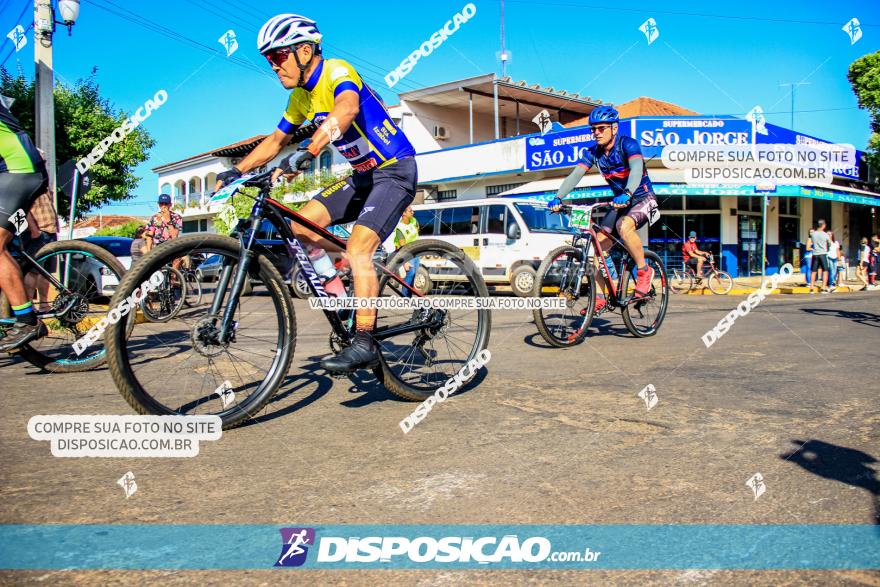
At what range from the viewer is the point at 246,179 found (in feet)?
10.4

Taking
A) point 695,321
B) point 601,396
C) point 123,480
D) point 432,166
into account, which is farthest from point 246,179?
point 432,166

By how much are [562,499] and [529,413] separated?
4.02 ft

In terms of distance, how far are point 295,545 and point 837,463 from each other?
85.8 inches

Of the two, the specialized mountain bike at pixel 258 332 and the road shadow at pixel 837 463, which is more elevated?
the specialized mountain bike at pixel 258 332

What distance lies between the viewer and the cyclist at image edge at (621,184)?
612 centimetres

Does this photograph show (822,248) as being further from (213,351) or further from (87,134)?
(87,134)

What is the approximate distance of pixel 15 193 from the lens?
4305 mm

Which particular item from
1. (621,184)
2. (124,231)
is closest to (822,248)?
(621,184)

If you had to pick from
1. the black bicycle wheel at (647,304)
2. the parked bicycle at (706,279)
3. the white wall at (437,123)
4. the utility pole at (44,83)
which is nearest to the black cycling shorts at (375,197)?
the black bicycle wheel at (647,304)

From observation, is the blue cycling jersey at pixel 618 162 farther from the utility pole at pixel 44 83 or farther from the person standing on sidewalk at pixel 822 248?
the person standing on sidewalk at pixel 822 248

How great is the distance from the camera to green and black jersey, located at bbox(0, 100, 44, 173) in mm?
4320

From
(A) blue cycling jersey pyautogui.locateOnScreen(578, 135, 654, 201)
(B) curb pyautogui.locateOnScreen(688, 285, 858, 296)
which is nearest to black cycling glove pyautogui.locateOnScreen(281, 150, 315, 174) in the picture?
(A) blue cycling jersey pyautogui.locateOnScreen(578, 135, 654, 201)

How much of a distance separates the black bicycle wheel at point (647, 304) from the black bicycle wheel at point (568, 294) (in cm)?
59

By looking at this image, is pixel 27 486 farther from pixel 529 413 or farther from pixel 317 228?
pixel 529 413
